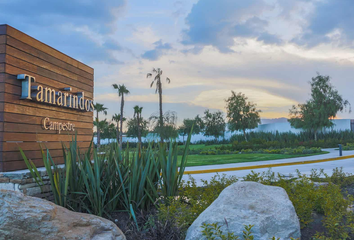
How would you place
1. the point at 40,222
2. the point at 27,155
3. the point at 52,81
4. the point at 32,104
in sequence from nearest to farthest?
1. the point at 40,222
2. the point at 27,155
3. the point at 32,104
4. the point at 52,81

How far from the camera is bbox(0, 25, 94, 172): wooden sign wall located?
17.5ft

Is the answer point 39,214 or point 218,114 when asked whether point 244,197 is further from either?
point 218,114

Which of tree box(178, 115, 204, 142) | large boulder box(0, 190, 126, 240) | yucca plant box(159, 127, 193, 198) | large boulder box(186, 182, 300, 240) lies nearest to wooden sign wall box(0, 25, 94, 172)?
yucca plant box(159, 127, 193, 198)

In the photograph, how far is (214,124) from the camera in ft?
159

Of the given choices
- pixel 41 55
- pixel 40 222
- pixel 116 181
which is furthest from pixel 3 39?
pixel 40 222

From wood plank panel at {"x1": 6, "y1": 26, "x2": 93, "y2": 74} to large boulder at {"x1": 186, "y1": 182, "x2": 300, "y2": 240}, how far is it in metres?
4.78

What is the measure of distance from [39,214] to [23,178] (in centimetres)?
310

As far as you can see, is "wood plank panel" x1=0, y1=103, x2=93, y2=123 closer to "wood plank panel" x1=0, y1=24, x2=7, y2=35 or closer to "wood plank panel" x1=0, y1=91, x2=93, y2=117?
"wood plank panel" x1=0, y1=91, x2=93, y2=117

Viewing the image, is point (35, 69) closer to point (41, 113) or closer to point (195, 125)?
point (41, 113)

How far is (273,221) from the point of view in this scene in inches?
116

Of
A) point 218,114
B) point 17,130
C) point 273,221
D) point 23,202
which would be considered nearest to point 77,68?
point 17,130

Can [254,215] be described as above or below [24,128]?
below

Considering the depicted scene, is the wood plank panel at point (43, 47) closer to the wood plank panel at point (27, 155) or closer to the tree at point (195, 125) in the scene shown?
the wood plank panel at point (27, 155)

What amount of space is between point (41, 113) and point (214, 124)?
43258 mm
